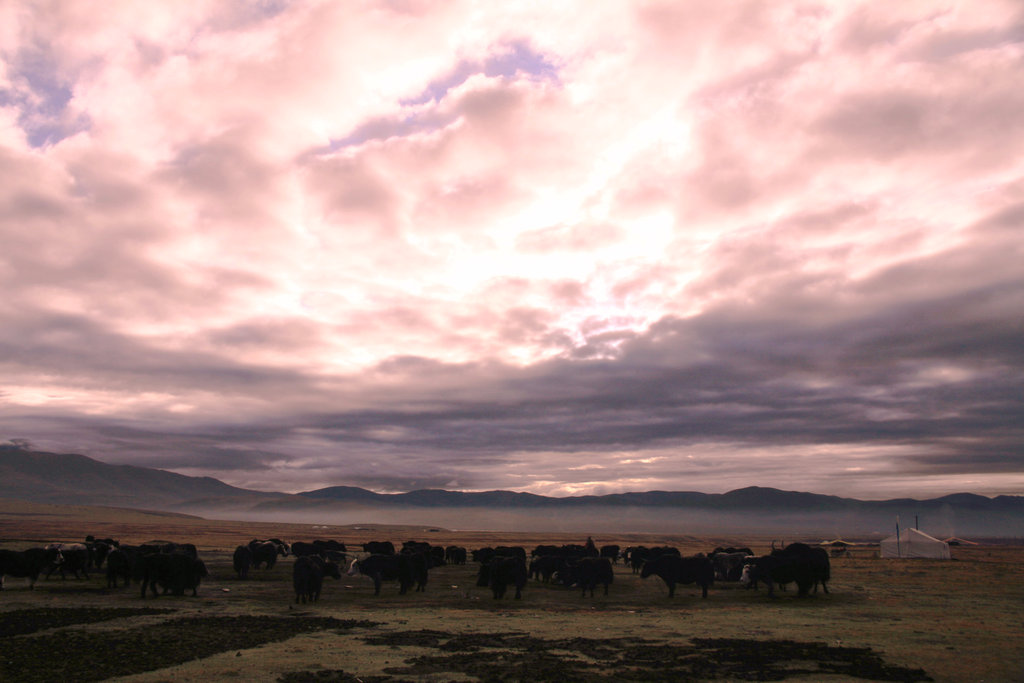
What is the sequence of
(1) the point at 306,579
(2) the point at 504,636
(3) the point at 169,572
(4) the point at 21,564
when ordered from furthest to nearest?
(4) the point at 21,564
(3) the point at 169,572
(1) the point at 306,579
(2) the point at 504,636

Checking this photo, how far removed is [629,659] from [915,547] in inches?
2685

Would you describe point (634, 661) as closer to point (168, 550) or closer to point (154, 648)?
point (154, 648)

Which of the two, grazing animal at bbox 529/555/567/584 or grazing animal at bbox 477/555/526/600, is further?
grazing animal at bbox 529/555/567/584

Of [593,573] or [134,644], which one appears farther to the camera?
[593,573]

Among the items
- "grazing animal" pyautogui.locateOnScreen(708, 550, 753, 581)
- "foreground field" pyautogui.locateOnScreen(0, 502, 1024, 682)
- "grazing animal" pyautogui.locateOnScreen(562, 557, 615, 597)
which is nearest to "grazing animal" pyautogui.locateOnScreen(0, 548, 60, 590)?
"foreground field" pyautogui.locateOnScreen(0, 502, 1024, 682)

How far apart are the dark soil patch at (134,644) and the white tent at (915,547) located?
67.9m

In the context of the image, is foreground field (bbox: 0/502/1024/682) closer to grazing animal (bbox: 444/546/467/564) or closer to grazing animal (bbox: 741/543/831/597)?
grazing animal (bbox: 741/543/831/597)

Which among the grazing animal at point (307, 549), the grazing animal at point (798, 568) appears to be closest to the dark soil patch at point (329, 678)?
the grazing animal at point (798, 568)

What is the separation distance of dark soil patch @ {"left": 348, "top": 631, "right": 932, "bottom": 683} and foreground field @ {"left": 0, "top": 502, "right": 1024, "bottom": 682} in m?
0.06

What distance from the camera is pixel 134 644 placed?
17.6 meters

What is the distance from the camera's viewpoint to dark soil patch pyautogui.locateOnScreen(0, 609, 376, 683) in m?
14.6

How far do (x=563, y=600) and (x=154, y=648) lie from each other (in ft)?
62.8

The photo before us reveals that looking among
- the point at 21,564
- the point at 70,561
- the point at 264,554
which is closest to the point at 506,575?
the point at 264,554

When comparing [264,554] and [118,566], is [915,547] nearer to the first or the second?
[264,554]
